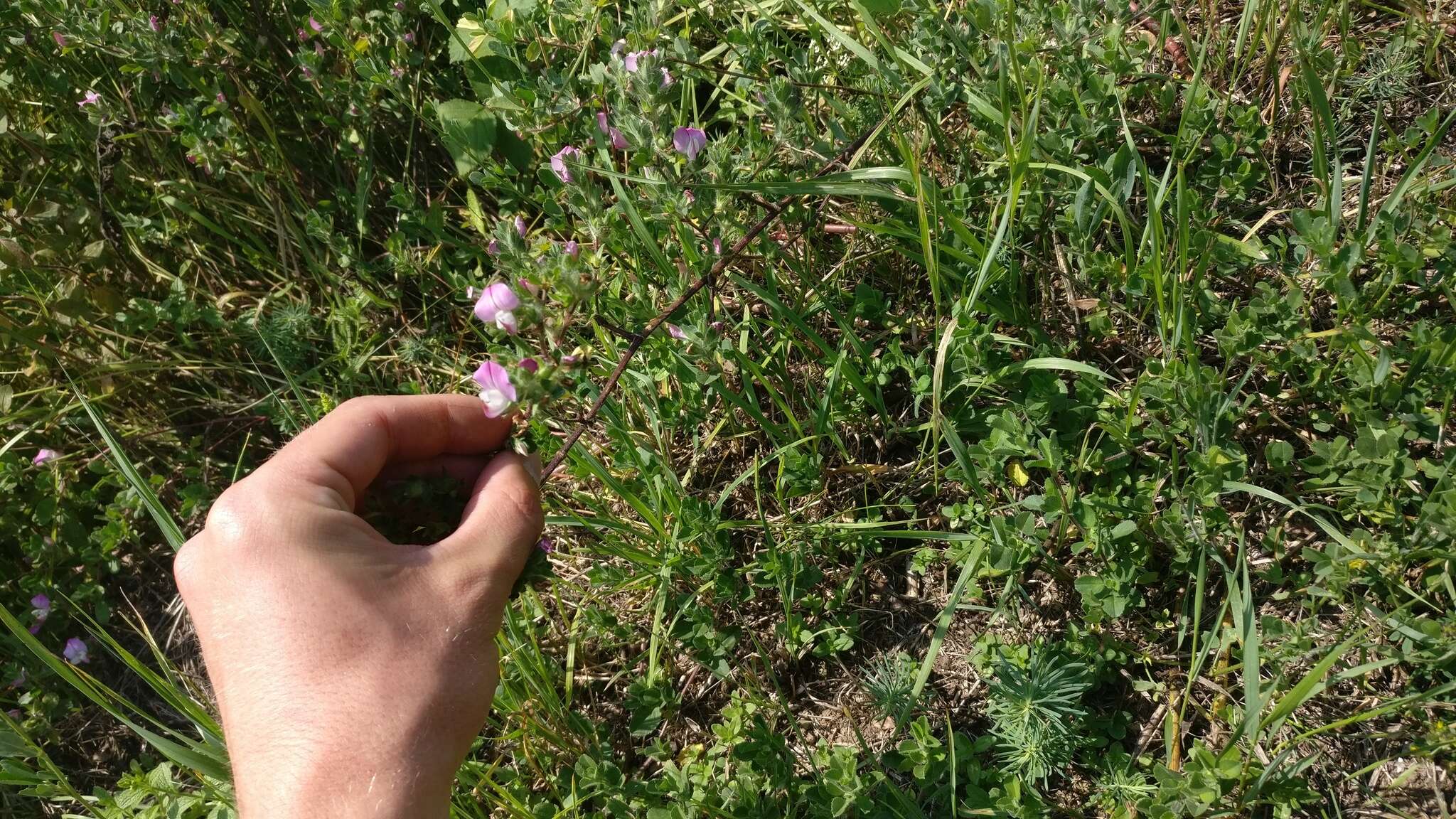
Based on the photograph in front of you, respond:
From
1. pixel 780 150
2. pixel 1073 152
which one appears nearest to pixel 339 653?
pixel 780 150

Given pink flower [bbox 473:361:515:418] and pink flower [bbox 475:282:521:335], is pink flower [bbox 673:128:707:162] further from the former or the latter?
pink flower [bbox 473:361:515:418]

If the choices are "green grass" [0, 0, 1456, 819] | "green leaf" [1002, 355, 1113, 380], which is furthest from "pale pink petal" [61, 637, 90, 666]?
"green leaf" [1002, 355, 1113, 380]

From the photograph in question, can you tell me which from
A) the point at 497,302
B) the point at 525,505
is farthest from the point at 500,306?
the point at 525,505

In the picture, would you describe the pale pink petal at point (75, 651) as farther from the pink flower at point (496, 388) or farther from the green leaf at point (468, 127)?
the pink flower at point (496, 388)

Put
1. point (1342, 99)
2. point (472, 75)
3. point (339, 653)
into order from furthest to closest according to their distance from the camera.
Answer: point (472, 75)
point (1342, 99)
point (339, 653)

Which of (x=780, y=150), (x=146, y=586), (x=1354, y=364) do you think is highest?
(x=780, y=150)

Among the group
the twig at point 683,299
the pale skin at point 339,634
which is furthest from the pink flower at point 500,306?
the pale skin at point 339,634

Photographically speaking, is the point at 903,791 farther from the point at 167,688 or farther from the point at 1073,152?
the point at 167,688
